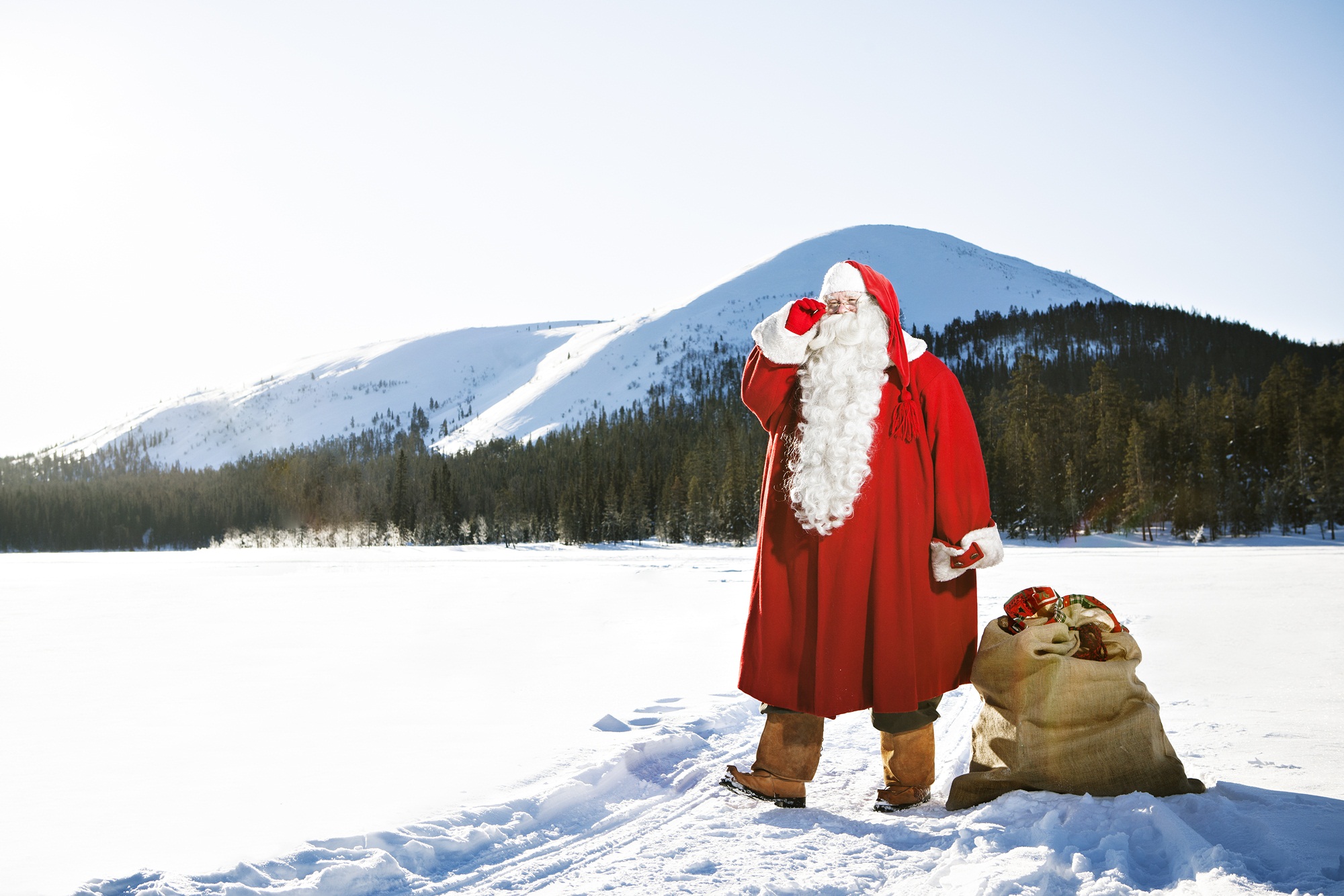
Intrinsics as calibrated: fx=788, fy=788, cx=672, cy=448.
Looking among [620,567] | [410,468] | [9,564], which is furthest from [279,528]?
[620,567]

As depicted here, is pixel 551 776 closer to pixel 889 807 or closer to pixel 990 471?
pixel 889 807

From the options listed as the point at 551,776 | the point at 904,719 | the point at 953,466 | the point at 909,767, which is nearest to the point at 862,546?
the point at 953,466

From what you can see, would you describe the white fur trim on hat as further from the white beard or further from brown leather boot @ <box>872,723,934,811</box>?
brown leather boot @ <box>872,723,934,811</box>

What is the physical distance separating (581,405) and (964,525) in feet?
479

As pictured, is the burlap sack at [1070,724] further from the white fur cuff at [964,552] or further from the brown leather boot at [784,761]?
the brown leather boot at [784,761]

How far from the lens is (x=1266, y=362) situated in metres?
72.6

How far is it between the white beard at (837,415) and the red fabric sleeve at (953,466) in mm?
294

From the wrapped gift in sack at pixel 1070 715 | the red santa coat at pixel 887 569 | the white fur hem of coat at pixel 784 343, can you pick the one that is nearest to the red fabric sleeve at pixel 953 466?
the red santa coat at pixel 887 569

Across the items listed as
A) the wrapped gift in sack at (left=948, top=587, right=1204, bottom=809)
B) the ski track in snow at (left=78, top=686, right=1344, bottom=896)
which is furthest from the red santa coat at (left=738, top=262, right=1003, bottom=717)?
the ski track in snow at (left=78, top=686, right=1344, bottom=896)

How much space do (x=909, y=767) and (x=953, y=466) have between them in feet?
4.59

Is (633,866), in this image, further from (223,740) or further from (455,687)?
(455,687)

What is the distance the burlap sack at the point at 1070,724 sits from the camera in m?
3.08

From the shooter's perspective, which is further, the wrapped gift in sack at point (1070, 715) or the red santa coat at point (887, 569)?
the red santa coat at point (887, 569)

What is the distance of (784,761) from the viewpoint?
3.64 meters
